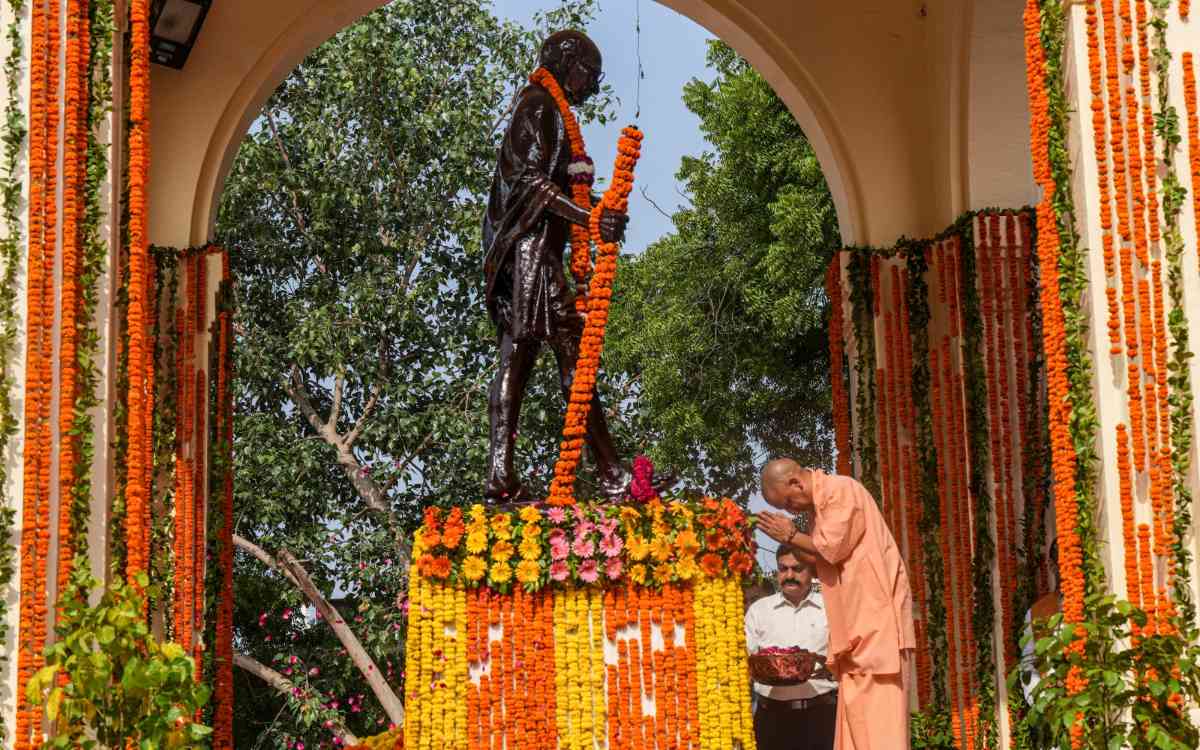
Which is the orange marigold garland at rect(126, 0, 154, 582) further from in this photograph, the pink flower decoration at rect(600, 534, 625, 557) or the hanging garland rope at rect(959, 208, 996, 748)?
the hanging garland rope at rect(959, 208, 996, 748)

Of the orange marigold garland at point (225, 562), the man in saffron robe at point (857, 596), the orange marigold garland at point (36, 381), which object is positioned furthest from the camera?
the orange marigold garland at point (225, 562)

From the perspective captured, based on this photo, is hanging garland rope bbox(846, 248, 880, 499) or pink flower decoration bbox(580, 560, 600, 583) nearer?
pink flower decoration bbox(580, 560, 600, 583)

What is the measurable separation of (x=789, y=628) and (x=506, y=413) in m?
3.41

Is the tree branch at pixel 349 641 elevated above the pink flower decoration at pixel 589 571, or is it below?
below

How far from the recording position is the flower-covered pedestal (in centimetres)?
732

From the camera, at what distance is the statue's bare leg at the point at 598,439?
7.91 metres

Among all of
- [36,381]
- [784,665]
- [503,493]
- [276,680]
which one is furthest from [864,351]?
[276,680]

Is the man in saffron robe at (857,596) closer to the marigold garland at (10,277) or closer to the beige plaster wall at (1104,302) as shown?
the beige plaster wall at (1104,302)

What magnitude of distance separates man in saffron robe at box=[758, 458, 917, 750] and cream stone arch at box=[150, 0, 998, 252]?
322cm

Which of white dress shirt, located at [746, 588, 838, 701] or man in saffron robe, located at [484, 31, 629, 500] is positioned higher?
man in saffron robe, located at [484, 31, 629, 500]

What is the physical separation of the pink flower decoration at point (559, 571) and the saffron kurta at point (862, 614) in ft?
3.96

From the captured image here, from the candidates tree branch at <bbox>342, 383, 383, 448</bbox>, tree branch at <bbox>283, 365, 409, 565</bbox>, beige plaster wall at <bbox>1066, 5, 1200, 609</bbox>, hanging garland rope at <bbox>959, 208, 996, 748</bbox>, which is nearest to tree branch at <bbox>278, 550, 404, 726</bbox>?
tree branch at <bbox>283, 365, 409, 565</bbox>

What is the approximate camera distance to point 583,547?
24.4ft

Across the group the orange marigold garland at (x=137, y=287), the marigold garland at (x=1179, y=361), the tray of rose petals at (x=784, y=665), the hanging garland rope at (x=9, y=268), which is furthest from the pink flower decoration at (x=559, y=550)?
the marigold garland at (x=1179, y=361)
